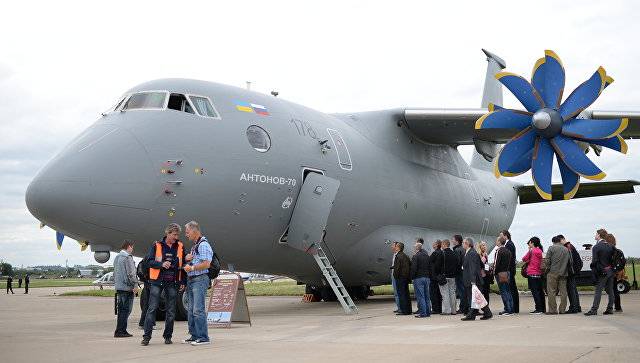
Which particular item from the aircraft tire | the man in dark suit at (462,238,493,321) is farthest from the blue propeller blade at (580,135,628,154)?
the aircraft tire

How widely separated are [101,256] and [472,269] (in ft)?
22.3

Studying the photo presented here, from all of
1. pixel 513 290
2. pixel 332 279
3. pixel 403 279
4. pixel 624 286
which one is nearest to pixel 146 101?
pixel 332 279

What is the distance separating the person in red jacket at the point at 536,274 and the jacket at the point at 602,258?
1.32 m

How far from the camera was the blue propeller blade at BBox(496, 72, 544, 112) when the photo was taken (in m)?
15.7

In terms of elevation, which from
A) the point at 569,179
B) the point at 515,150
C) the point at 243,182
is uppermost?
the point at 515,150

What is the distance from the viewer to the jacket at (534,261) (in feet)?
45.8

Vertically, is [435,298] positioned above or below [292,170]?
below

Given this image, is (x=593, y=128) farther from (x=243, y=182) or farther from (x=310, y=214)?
(x=243, y=182)

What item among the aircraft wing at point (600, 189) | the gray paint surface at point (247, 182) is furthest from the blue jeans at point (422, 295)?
the aircraft wing at point (600, 189)

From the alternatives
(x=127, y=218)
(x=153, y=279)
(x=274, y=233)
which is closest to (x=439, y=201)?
(x=274, y=233)

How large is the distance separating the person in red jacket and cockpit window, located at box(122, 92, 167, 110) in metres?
8.00

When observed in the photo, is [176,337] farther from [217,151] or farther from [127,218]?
[217,151]

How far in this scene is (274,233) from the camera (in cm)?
1429

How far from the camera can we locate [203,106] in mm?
13367
